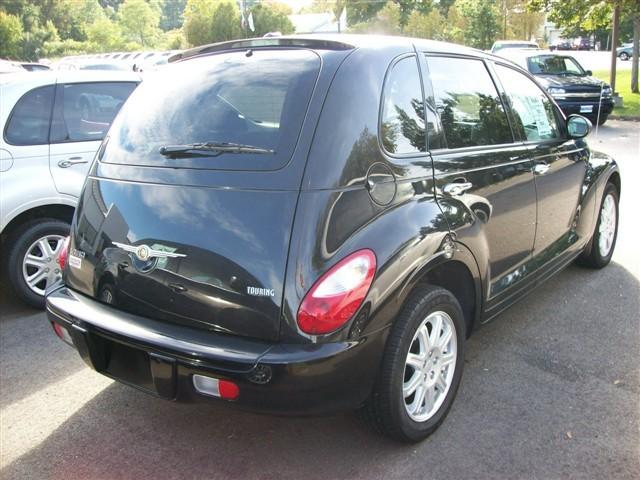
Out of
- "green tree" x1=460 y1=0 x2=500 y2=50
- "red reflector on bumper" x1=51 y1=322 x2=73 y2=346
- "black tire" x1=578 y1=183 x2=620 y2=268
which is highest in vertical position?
"green tree" x1=460 y1=0 x2=500 y2=50

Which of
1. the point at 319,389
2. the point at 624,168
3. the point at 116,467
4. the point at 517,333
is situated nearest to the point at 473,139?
the point at 517,333

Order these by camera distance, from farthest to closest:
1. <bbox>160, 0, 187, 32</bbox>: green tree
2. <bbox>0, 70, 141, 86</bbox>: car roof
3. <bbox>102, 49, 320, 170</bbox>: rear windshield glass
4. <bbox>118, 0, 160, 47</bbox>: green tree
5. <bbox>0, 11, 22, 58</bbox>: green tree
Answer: <bbox>160, 0, 187, 32</bbox>: green tree
<bbox>118, 0, 160, 47</bbox>: green tree
<bbox>0, 11, 22, 58</bbox>: green tree
<bbox>0, 70, 141, 86</bbox>: car roof
<bbox>102, 49, 320, 170</bbox>: rear windshield glass

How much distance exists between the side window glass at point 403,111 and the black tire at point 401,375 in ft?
2.17

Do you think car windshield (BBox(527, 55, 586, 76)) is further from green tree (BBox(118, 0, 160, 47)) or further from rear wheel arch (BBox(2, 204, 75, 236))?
green tree (BBox(118, 0, 160, 47))

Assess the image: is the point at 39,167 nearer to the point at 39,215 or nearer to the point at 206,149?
the point at 39,215

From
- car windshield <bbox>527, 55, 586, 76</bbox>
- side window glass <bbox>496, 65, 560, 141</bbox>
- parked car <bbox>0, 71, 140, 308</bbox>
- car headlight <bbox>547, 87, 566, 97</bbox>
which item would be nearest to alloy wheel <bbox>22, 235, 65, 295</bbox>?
parked car <bbox>0, 71, 140, 308</bbox>

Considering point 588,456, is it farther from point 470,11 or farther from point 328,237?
point 470,11

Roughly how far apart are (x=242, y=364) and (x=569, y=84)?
46.5 feet

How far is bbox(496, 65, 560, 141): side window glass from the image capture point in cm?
372

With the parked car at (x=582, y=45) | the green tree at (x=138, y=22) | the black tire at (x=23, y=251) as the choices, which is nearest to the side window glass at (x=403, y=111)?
the black tire at (x=23, y=251)

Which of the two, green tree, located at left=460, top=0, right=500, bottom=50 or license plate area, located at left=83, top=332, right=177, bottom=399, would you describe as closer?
license plate area, located at left=83, top=332, right=177, bottom=399

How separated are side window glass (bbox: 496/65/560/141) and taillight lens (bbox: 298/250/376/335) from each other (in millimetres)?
1898

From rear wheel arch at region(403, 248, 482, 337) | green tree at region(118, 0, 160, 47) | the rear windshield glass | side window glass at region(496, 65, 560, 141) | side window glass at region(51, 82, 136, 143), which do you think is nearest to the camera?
the rear windshield glass

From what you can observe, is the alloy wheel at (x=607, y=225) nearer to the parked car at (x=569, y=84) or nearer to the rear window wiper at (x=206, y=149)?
the rear window wiper at (x=206, y=149)
